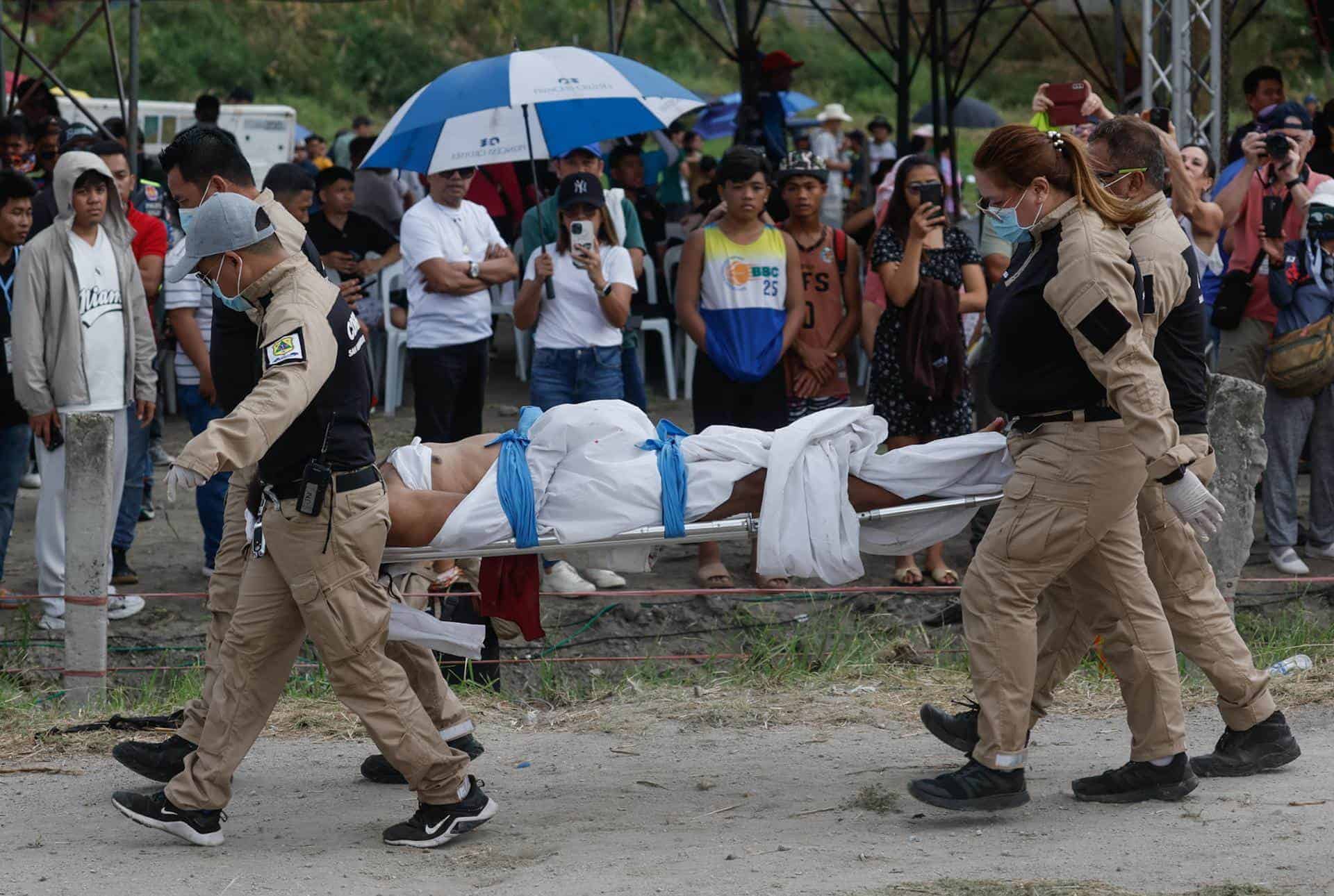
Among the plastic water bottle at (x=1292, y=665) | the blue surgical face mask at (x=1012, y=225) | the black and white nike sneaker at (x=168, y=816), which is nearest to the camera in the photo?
the blue surgical face mask at (x=1012, y=225)

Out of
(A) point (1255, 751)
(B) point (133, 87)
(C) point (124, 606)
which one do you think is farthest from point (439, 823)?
(B) point (133, 87)

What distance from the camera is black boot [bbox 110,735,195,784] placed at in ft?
14.9

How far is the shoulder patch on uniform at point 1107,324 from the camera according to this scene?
3.96m

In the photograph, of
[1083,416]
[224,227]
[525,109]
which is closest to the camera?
[224,227]

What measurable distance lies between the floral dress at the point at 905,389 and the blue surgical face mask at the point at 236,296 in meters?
3.43

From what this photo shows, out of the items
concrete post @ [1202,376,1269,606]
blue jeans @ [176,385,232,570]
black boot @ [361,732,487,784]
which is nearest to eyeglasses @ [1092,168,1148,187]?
concrete post @ [1202,376,1269,606]

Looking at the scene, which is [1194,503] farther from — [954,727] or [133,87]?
[133,87]

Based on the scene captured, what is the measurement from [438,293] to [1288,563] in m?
4.20

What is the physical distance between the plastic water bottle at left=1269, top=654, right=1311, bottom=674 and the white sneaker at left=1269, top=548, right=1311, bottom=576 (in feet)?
4.92

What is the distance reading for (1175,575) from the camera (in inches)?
177

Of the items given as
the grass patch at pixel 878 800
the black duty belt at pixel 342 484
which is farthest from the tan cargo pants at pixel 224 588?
the grass patch at pixel 878 800

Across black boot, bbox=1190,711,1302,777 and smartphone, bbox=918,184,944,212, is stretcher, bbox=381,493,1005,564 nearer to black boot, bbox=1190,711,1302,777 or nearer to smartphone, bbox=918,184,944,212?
black boot, bbox=1190,711,1302,777

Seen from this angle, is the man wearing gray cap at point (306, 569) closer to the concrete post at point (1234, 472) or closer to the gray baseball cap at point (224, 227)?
the gray baseball cap at point (224, 227)

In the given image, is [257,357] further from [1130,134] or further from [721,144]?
[721,144]
